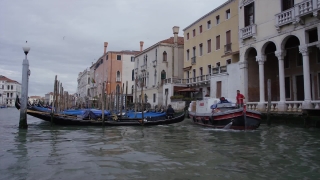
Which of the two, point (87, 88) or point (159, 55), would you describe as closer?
point (159, 55)

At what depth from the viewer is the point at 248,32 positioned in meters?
18.3

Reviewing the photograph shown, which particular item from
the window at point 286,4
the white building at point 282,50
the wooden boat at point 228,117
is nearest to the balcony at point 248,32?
the white building at point 282,50

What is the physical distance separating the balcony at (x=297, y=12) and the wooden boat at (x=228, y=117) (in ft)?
18.0

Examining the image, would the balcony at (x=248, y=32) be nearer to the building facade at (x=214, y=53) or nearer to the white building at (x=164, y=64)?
the building facade at (x=214, y=53)

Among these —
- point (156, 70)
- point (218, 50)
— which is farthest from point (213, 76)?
point (156, 70)

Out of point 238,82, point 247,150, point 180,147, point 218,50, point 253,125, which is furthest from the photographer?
point 218,50

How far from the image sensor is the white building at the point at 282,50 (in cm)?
1456

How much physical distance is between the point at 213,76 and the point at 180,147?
1463cm

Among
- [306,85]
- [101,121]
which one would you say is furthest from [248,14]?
[101,121]

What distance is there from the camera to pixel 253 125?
13.1m

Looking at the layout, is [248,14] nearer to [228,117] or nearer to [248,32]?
[248,32]

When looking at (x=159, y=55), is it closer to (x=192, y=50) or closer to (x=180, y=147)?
(x=192, y=50)

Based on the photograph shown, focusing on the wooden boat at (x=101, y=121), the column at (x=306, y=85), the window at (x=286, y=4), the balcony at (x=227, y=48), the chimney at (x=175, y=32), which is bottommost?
the wooden boat at (x=101, y=121)

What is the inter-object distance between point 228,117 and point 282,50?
592cm
